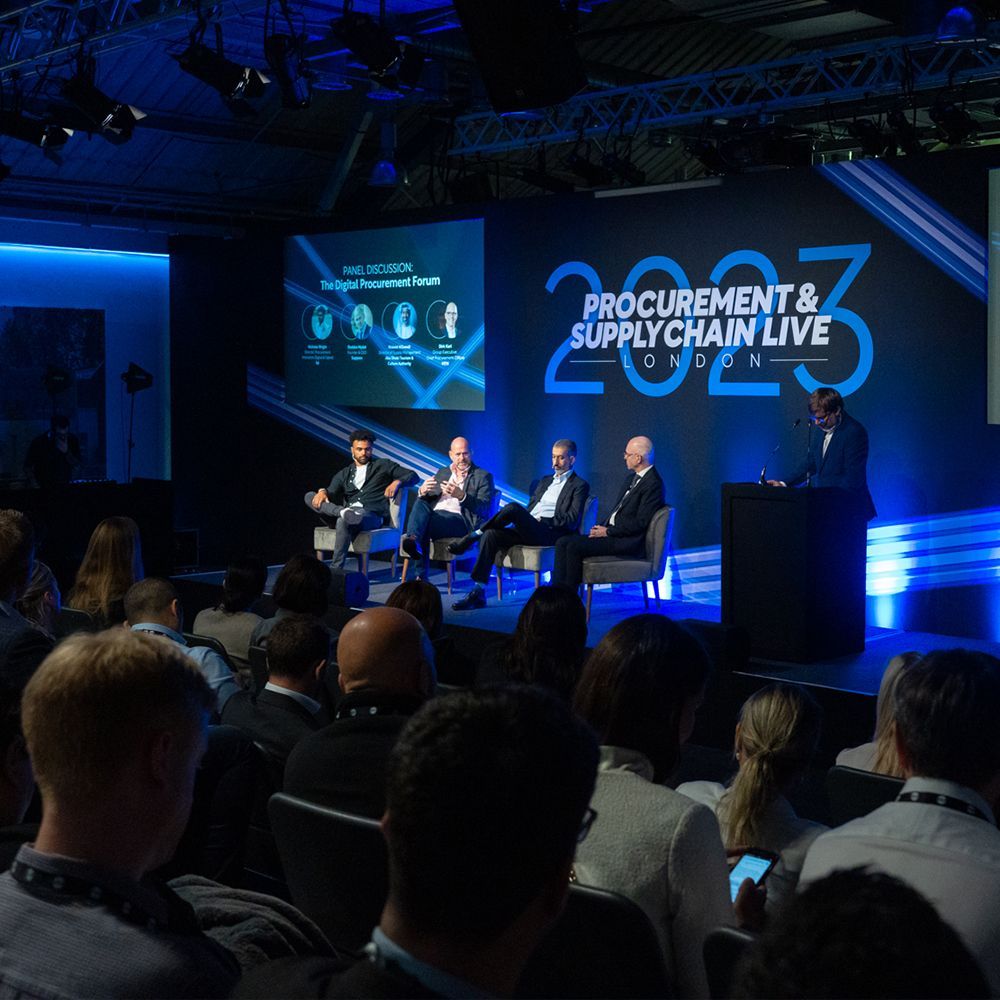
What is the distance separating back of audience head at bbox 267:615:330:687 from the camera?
3607 mm

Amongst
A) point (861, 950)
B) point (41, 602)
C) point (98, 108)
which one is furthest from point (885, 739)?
point (98, 108)

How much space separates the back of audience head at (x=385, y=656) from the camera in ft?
9.90

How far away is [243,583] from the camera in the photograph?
17.3 ft

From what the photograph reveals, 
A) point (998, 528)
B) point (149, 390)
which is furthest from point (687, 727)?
point (149, 390)

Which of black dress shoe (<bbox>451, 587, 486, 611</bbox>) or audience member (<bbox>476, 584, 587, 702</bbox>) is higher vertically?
audience member (<bbox>476, 584, 587, 702</bbox>)

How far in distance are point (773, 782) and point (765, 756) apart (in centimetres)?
5

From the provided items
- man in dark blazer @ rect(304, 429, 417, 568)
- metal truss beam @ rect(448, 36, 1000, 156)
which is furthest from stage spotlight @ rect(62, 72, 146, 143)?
metal truss beam @ rect(448, 36, 1000, 156)

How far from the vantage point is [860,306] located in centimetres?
827

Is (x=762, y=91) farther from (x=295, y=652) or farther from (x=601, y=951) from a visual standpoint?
(x=601, y=951)

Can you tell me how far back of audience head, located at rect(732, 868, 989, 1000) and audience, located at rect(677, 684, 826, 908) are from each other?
1.74 metres

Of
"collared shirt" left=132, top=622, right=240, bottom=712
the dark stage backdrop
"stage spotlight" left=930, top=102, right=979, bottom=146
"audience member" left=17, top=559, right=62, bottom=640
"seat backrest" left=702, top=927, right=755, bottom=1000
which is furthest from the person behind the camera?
"stage spotlight" left=930, top=102, right=979, bottom=146

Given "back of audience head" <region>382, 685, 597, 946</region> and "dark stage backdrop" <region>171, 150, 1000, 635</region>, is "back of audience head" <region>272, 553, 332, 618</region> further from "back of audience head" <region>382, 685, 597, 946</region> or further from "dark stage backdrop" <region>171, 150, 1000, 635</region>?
"back of audience head" <region>382, 685, 597, 946</region>

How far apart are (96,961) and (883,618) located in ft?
24.7

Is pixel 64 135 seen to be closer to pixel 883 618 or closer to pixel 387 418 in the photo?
pixel 387 418
